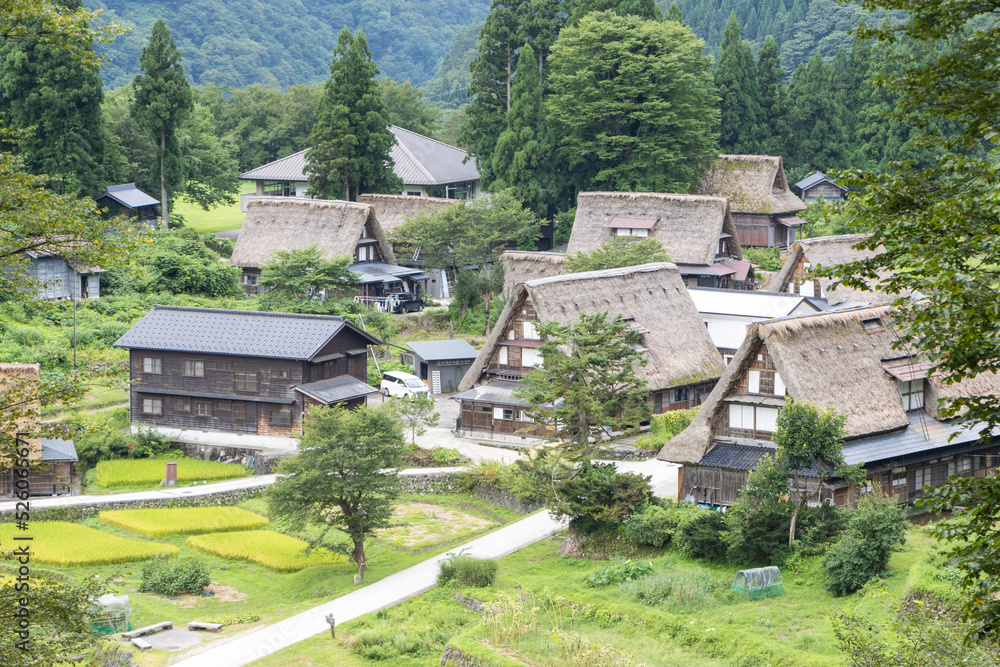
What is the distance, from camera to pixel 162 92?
2243 inches

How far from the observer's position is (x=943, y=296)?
10742 millimetres

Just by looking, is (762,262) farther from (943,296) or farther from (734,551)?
(943,296)

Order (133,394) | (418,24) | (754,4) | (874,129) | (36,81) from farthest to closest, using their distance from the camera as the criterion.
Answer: (418,24) → (754,4) → (874,129) → (36,81) → (133,394)

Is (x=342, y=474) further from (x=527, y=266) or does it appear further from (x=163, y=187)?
(x=163, y=187)

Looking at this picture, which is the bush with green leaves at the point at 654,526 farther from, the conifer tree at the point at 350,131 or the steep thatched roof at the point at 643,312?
the conifer tree at the point at 350,131

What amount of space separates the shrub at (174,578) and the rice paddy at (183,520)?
375 cm

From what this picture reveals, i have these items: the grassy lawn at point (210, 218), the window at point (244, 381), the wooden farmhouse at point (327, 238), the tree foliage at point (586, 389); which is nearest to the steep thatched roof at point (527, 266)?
the wooden farmhouse at point (327, 238)

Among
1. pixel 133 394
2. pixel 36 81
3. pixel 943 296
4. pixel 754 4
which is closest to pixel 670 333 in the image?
pixel 133 394

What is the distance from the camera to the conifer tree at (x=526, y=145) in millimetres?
59000

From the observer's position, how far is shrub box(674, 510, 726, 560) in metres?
24.6

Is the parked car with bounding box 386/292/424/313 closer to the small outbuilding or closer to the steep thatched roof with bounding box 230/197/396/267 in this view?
the steep thatched roof with bounding box 230/197/396/267

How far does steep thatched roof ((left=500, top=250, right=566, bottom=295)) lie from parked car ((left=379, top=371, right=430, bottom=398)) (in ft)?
29.0

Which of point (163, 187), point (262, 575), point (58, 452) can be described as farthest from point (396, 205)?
point (262, 575)

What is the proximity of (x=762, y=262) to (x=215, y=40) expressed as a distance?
8715 centimetres
